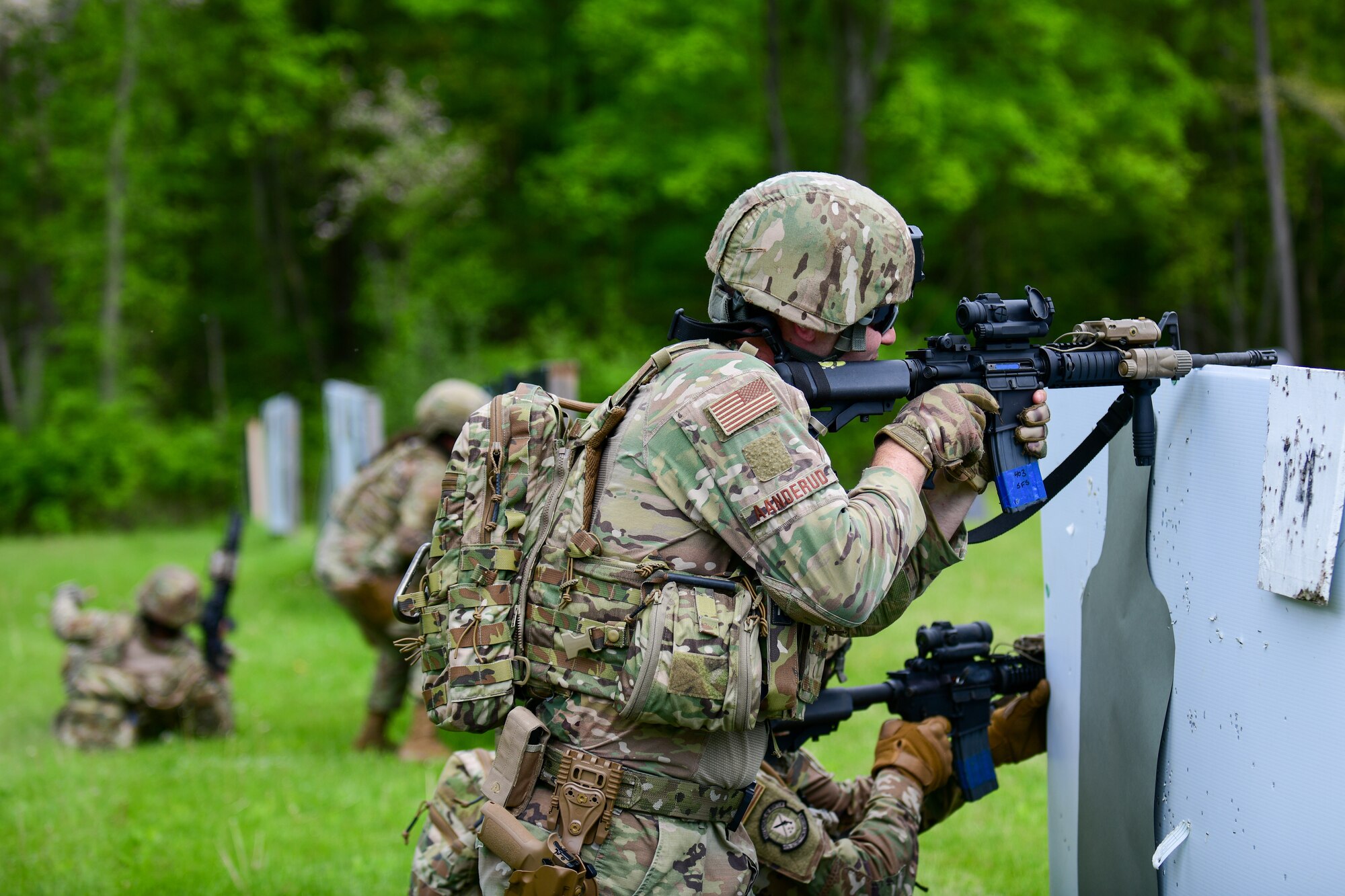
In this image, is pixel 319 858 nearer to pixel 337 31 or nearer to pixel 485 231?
pixel 485 231

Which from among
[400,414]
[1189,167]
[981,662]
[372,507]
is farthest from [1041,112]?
[981,662]

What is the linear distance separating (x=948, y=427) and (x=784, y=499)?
562 mm

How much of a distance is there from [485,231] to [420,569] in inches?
918

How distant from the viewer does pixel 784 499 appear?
2.55 m

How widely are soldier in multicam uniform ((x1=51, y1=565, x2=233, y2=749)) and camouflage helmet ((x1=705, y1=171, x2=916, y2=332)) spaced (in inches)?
232

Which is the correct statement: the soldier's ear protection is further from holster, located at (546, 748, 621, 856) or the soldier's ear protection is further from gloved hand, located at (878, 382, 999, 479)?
holster, located at (546, 748, 621, 856)

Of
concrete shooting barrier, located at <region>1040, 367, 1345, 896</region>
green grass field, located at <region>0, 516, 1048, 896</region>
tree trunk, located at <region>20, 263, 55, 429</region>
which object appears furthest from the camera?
tree trunk, located at <region>20, 263, 55, 429</region>

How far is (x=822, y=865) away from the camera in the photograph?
133 inches

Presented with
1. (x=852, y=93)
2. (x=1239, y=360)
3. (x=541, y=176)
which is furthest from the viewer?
(x=541, y=176)

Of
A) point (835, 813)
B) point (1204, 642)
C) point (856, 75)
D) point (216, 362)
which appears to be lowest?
point (835, 813)

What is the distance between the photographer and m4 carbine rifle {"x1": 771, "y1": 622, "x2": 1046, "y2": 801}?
3771 millimetres

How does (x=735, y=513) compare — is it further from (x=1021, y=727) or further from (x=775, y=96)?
(x=775, y=96)

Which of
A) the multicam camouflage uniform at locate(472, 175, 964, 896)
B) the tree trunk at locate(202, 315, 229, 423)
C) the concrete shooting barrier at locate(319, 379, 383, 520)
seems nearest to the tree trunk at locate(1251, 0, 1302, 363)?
the concrete shooting barrier at locate(319, 379, 383, 520)

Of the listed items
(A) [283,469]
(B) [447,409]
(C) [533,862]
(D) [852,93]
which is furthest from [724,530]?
(D) [852,93]
